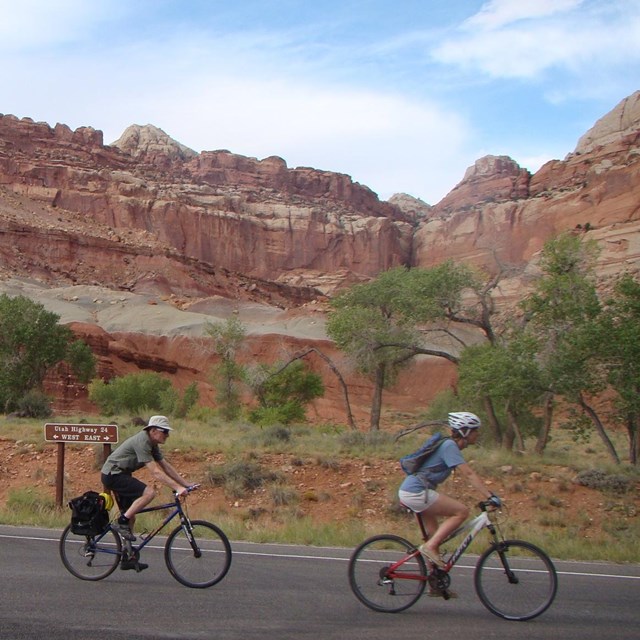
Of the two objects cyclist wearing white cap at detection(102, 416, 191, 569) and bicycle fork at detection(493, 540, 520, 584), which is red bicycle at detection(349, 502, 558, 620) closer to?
bicycle fork at detection(493, 540, 520, 584)

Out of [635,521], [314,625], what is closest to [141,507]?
[314,625]

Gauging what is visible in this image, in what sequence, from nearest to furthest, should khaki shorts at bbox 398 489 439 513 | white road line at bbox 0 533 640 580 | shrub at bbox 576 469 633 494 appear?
1. khaki shorts at bbox 398 489 439 513
2. white road line at bbox 0 533 640 580
3. shrub at bbox 576 469 633 494

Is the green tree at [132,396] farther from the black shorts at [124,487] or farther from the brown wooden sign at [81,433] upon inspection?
the black shorts at [124,487]

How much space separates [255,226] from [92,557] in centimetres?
11187

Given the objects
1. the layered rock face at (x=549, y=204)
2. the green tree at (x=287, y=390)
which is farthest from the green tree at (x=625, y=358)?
the layered rock face at (x=549, y=204)

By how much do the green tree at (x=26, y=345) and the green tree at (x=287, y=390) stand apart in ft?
32.3

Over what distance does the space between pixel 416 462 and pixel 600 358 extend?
558 inches

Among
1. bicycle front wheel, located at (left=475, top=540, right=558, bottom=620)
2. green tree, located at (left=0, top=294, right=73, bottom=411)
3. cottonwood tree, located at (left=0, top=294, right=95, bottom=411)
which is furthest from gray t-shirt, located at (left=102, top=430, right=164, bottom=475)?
green tree, located at (left=0, top=294, right=73, bottom=411)

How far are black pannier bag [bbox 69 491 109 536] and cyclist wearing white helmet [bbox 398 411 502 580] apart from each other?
9.03 feet

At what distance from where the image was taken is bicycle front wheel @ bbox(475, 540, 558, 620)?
605 centimetres

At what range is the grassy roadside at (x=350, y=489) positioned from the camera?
13328 mm

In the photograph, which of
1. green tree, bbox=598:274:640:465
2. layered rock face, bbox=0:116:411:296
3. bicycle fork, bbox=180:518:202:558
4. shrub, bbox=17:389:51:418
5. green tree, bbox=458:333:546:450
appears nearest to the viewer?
bicycle fork, bbox=180:518:202:558

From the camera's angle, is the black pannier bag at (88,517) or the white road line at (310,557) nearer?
the black pannier bag at (88,517)

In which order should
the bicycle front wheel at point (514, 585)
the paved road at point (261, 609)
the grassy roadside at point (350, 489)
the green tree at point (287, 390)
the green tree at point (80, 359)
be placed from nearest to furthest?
the paved road at point (261, 609) → the bicycle front wheel at point (514, 585) → the grassy roadside at point (350, 489) → the green tree at point (287, 390) → the green tree at point (80, 359)
